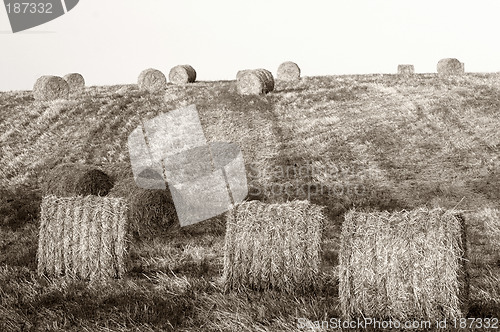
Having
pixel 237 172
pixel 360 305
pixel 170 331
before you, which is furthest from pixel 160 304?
pixel 237 172

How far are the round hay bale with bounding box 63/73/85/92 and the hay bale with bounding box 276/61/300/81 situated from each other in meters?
14.1

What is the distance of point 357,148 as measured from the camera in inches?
934

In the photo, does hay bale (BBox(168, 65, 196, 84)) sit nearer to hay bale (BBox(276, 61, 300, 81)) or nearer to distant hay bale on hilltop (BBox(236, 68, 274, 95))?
hay bale (BBox(276, 61, 300, 81))

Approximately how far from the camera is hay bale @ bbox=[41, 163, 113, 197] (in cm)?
1619

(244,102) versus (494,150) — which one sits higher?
(244,102)

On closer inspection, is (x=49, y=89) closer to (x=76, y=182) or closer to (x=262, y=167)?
(x=262, y=167)

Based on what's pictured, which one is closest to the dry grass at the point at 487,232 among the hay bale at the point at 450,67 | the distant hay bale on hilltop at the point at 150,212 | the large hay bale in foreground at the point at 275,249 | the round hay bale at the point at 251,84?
the large hay bale in foreground at the point at 275,249

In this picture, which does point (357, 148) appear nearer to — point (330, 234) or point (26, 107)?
point (330, 234)

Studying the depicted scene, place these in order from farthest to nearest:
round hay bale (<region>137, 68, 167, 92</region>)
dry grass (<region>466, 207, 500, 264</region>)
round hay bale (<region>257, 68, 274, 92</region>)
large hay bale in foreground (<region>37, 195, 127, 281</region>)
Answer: round hay bale (<region>137, 68, 167, 92</region>), round hay bale (<region>257, 68, 274, 92</region>), dry grass (<region>466, 207, 500, 264</region>), large hay bale in foreground (<region>37, 195, 127, 281</region>)

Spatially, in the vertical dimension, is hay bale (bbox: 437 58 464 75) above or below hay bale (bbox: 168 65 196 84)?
below

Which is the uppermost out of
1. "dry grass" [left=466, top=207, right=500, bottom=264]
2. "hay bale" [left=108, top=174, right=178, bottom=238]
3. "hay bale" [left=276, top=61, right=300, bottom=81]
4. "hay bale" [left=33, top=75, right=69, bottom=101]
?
"hay bale" [left=33, top=75, right=69, bottom=101]

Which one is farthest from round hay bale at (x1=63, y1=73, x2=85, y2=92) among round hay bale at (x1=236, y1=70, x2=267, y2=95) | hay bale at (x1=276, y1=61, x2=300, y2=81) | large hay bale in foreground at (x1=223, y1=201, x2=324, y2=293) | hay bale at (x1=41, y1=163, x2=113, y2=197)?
large hay bale in foreground at (x1=223, y1=201, x2=324, y2=293)

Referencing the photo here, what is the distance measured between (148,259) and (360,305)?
4.48m

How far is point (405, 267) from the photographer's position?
7.31 m
